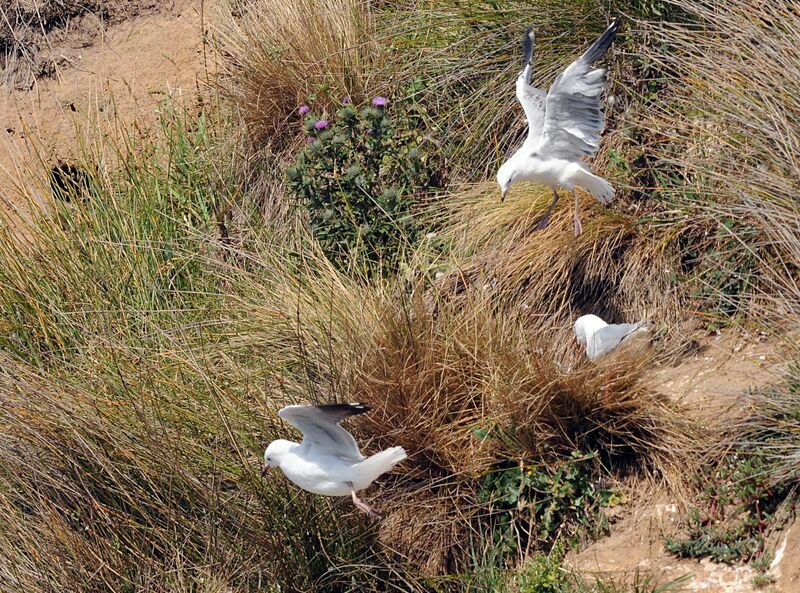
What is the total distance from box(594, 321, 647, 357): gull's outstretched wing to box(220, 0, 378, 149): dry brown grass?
9.35 ft

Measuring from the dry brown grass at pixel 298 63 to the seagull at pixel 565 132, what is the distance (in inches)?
81.0

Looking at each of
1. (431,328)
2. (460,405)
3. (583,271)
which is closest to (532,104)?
(583,271)

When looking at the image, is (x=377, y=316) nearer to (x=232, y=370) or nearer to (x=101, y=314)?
(x=232, y=370)

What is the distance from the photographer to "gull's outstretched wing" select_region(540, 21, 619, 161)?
5.20m

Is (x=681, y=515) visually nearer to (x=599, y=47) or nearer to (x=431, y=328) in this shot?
(x=431, y=328)

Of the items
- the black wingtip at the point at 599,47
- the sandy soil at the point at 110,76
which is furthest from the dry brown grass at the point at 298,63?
the black wingtip at the point at 599,47

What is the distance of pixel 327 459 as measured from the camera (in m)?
4.53

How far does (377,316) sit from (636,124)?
173cm

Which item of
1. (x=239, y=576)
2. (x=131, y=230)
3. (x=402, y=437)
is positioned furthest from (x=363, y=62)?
(x=239, y=576)

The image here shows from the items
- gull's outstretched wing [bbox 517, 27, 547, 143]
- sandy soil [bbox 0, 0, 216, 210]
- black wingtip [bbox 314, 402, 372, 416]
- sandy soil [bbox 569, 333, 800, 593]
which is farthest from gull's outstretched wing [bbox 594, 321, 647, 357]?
sandy soil [bbox 0, 0, 216, 210]

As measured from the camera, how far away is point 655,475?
5.05 m

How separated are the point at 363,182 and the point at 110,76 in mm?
2722

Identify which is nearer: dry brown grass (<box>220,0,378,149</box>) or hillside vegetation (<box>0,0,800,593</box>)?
hillside vegetation (<box>0,0,800,593</box>)

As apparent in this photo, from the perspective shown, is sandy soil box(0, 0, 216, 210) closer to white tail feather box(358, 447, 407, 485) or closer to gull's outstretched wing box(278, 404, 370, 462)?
gull's outstretched wing box(278, 404, 370, 462)
